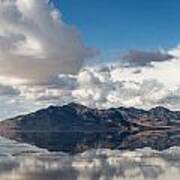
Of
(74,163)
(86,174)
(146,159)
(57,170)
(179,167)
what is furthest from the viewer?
(146,159)

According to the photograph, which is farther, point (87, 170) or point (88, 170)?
point (88, 170)

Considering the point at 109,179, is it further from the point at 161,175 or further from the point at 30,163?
the point at 30,163

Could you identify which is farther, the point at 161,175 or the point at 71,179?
the point at 161,175

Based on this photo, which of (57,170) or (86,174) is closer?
(86,174)

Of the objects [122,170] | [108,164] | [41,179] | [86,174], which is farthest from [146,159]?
[41,179]

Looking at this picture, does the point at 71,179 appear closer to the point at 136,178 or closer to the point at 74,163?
the point at 136,178

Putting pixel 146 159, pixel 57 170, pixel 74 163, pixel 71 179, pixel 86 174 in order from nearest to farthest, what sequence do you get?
pixel 71 179 → pixel 86 174 → pixel 57 170 → pixel 74 163 → pixel 146 159

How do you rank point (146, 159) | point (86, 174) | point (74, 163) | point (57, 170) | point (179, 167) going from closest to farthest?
point (86, 174)
point (57, 170)
point (179, 167)
point (74, 163)
point (146, 159)

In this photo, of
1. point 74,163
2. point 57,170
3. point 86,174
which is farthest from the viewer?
point 74,163

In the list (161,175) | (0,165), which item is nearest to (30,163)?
(0,165)
